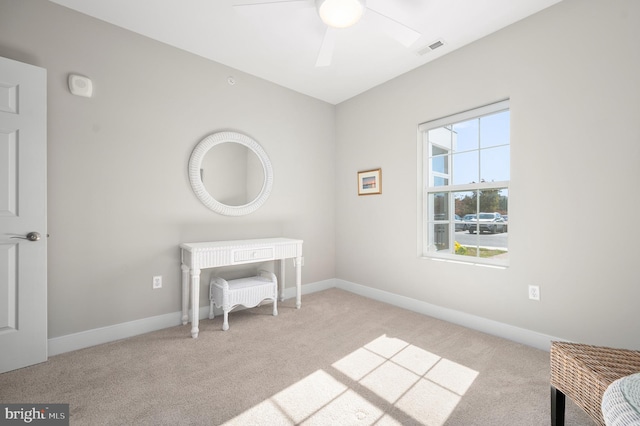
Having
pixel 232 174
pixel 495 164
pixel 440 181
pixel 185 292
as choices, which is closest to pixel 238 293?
pixel 185 292

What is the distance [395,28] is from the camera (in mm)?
1947

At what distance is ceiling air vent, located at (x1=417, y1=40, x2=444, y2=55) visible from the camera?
8.52 ft

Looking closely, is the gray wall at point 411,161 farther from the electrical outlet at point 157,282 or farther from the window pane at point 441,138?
the window pane at point 441,138

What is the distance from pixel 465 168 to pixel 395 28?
4.95ft

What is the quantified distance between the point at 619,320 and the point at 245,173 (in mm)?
3318

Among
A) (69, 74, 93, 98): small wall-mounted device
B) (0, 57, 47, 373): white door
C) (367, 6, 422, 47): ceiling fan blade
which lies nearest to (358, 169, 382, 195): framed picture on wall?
(367, 6, 422, 47): ceiling fan blade

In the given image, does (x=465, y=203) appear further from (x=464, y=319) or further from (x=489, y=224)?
(x=464, y=319)

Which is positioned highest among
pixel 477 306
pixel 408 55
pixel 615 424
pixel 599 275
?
pixel 408 55

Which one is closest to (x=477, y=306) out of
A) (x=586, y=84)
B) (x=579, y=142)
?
(x=579, y=142)

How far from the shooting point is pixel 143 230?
2543mm

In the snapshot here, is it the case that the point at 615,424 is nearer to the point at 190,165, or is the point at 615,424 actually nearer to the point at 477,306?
the point at 477,306

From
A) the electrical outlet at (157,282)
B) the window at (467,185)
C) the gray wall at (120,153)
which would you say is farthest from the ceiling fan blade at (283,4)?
the electrical outlet at (157,282)

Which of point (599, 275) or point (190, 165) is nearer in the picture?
point (599, 275)

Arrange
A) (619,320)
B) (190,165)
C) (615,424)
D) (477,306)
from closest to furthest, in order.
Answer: (615,424), (619,320), (477,306), (190,165)
